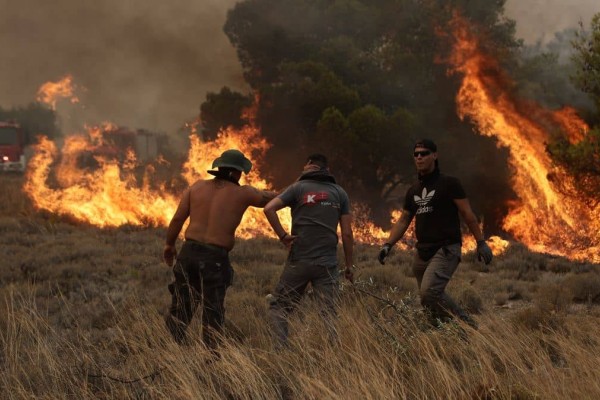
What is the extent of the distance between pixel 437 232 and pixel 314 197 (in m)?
1.12

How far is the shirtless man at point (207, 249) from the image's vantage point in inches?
193

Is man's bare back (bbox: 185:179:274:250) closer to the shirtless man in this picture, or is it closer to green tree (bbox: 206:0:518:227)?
the shirtless man

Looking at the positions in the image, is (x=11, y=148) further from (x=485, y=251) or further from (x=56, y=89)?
(x=485, y=251)

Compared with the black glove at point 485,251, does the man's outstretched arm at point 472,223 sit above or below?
above

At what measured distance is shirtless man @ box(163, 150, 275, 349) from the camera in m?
4.91

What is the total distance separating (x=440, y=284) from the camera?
203 inches

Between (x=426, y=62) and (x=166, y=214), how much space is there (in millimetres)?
11111

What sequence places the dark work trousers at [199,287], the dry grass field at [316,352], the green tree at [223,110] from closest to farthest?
the dry grass field at [316,352] < the dark work trousers at [199,287] < the green tree at [223,110]

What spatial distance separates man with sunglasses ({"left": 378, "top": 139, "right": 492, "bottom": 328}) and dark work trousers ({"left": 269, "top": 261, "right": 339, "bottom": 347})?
24.0 inches

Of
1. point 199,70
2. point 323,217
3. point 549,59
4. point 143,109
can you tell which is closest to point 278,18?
point 199,70

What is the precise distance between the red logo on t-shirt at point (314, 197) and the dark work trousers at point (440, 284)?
1.10m

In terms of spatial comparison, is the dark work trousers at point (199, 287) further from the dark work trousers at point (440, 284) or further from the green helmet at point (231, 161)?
the dark work trousers at point (440, 284)

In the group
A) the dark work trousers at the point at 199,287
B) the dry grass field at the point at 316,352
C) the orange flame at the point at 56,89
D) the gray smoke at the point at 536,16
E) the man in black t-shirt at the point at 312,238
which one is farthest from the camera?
the orange flame at the point at 56,89

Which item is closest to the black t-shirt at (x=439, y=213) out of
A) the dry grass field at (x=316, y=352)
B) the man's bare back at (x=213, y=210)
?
the dry grass field at (x=316, y=352)
